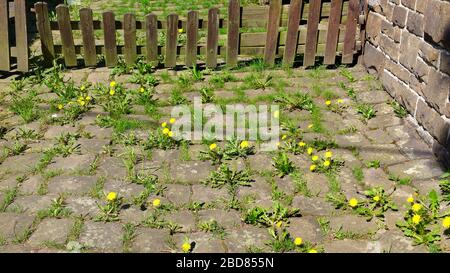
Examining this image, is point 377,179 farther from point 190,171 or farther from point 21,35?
point 21,35

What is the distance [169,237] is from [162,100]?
88.0 inches

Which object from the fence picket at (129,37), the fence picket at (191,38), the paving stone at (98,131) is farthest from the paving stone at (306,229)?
the fence picket at (129,37)

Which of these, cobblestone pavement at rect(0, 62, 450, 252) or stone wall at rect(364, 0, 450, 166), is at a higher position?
stone wall at rect(364, 0, 450, 166)

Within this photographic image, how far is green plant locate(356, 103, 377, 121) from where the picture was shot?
4.66 meters

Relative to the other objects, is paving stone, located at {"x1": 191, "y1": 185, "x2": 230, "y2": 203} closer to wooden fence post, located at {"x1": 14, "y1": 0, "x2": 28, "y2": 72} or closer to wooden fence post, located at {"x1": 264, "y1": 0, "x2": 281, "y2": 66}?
wooden fence post, located at {"x1": 264, "y1": 0, "x2": 281, "y2": 66}

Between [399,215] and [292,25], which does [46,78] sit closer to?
[292,25]

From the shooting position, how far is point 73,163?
156 inches

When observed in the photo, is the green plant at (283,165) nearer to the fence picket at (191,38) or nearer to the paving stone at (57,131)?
the paving stone at (57,131)

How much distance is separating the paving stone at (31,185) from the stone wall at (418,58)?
318 cm

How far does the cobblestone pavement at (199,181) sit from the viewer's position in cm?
314

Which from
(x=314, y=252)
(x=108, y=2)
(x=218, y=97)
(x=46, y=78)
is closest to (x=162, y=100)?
(x=218, y=97)

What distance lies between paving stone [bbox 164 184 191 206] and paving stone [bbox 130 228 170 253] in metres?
0.34

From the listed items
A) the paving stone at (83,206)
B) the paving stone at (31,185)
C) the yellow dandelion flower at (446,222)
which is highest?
the yellow dandelion flower at (446,222)

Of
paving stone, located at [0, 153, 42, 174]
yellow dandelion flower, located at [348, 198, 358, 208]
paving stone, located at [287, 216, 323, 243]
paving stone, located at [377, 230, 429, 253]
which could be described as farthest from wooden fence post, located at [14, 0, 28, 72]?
paving stone, located at [377, 230, 429, 253]
